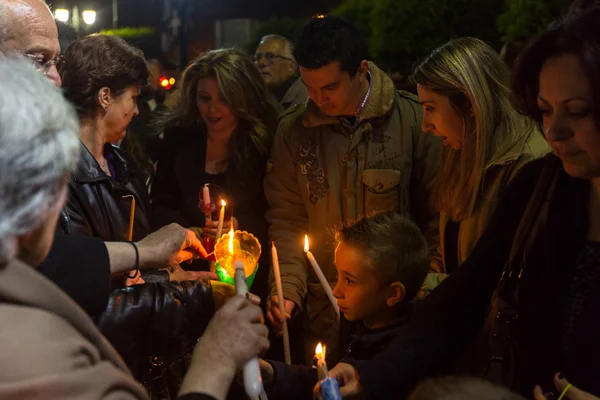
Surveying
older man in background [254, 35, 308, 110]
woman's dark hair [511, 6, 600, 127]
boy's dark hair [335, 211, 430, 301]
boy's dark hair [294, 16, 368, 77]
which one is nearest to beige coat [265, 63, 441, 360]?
boy's dark hair [294, 16, 368, 77]

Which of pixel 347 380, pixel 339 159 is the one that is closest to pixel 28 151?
pixel 347 380

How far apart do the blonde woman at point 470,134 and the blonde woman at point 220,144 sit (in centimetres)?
131

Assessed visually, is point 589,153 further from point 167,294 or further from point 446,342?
point 167,294

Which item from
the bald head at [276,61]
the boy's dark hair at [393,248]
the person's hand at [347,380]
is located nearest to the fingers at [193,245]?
the boy's dark hair at [393,248]

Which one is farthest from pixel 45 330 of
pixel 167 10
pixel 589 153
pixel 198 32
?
pixel 198 32

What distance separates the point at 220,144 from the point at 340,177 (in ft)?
3.32

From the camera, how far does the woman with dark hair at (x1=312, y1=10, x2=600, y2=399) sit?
1.96 metres

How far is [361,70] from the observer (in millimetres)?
4004

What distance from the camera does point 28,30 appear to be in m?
2.82

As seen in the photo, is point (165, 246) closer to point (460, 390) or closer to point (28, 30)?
point (28, 30)

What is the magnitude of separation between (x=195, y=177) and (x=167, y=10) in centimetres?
991

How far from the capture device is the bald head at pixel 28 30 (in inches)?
109

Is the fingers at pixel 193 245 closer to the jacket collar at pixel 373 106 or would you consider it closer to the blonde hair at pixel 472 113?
the blonde hair at pixel 472 113

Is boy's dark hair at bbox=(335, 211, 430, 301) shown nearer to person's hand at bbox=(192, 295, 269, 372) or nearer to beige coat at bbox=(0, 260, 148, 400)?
person's hand at bbox=(192, 295, 269, 372)
